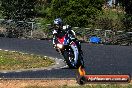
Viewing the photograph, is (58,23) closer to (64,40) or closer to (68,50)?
(64,40)

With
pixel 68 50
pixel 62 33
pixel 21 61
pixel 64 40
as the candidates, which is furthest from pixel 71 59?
pixel 21 61

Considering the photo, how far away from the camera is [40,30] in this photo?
179ft

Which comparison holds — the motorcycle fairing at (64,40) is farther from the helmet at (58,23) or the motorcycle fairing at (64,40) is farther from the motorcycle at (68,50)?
the helmet at (58,23)

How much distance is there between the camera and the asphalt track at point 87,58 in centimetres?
2878

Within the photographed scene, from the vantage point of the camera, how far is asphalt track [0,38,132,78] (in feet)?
94.4

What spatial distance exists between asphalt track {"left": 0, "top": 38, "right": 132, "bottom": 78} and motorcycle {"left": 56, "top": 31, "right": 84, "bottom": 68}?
19225 mm

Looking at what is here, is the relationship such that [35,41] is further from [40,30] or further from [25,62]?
[25,62]

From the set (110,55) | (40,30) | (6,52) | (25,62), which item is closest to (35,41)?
(40,30)

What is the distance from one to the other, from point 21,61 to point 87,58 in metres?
6.13

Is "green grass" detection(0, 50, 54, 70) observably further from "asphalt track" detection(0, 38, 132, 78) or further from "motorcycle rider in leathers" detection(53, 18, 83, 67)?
"motorcycle rider in leathers" detection(53, 18, 83, 67)

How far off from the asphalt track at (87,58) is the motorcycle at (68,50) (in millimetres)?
19225

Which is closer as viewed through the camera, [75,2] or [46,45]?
[75,2]

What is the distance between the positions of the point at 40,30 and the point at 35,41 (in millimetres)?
2560

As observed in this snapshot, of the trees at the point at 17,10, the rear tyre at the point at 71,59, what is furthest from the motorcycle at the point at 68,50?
the trees at the point at 17,10
